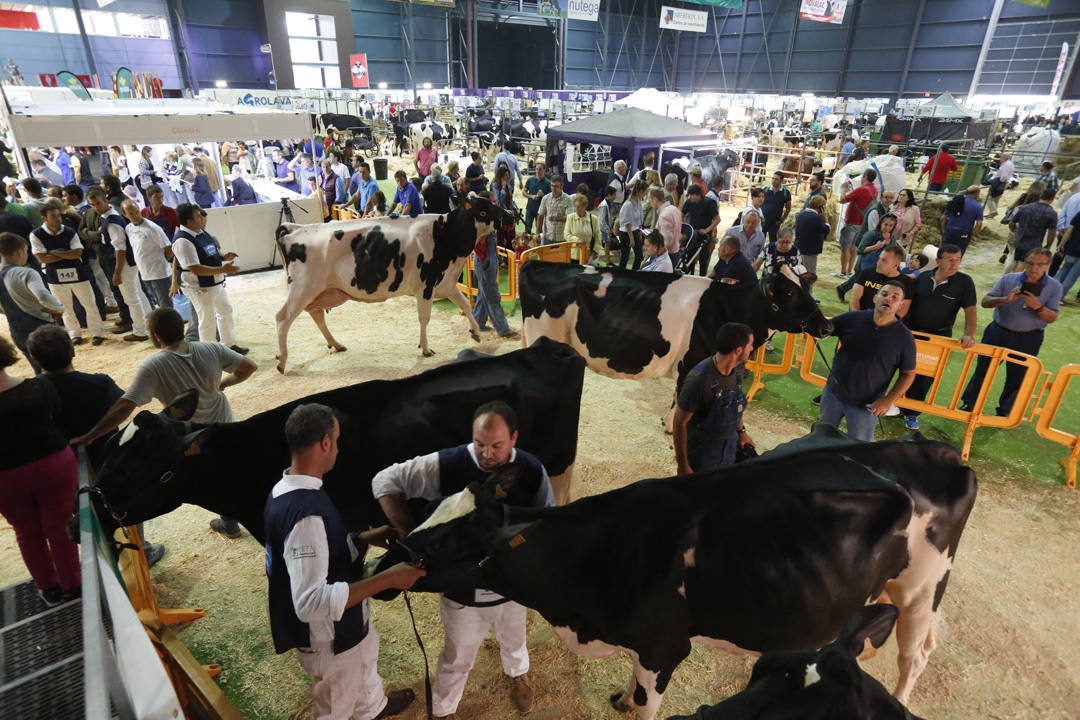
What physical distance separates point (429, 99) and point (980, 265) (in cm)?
3726

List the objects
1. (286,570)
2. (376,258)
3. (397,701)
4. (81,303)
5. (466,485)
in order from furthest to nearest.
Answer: (81,303) < (376,258) < (397,701) < (466,485) < (286,570)

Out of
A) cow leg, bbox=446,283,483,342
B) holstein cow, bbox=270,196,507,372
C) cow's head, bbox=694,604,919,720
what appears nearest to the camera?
cow's head, bbox=694,604,919,720

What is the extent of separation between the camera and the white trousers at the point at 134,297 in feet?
25.2

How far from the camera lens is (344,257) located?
7.21 m

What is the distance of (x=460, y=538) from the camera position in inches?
93.5

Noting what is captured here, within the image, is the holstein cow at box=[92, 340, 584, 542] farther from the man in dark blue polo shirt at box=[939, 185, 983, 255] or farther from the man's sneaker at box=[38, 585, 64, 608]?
the man in dark blue polo shirt at box=[939, 185, 983, 255]

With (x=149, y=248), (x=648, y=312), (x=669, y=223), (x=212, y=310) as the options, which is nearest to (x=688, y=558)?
(x=648, y=312)

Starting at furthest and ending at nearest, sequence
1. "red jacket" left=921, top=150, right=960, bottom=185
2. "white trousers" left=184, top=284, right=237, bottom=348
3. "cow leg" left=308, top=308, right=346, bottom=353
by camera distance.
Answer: "red jacket" left=921, top=150, right=960, bottom=185
"cow leg" left=308, top=308, right=346, bottom=353
"white trousers" left=184, top=284, right=237, bottom=348

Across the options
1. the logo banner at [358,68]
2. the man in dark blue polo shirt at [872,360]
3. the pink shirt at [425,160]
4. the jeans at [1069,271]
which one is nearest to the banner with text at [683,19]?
the logo banner at [358,68]

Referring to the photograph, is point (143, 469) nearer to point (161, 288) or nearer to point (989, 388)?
point (161, 288)

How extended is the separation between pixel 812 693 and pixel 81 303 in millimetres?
9167

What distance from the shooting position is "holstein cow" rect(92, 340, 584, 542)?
Answer: 9.89 feet

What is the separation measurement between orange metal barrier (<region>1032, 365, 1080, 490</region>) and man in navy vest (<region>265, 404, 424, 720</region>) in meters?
5.94

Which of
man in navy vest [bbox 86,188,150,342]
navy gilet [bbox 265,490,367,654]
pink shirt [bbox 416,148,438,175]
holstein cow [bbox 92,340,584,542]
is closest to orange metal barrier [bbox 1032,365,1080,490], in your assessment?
holstein cow [bbox 92,340,584,542]
